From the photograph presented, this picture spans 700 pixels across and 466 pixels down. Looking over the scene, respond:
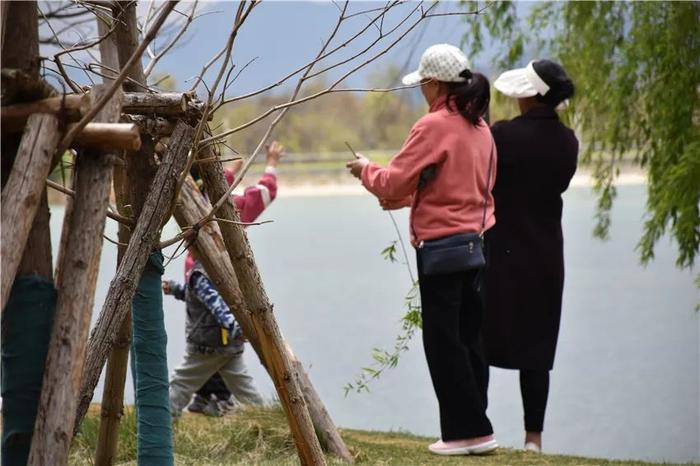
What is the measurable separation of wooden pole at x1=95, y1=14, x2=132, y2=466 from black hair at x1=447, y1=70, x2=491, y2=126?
4.19 feet

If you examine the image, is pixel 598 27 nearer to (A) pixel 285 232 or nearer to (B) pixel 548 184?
(B) pixel 548 184

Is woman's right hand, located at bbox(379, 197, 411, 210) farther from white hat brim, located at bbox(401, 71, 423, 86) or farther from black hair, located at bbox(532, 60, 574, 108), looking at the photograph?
black hair, located at bbox(532, 60, 574, 108)

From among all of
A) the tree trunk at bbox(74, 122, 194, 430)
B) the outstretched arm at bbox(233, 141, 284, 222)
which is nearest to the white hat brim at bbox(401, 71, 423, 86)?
the outstretched arm at bbox(233, 141, 284, 222)

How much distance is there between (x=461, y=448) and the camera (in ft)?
13.7

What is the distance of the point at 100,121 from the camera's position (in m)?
2.14

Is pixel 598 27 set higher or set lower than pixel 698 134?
higher

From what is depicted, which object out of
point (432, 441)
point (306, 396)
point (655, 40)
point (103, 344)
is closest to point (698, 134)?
point (655, 40)

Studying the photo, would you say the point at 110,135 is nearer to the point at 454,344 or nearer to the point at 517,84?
the point at 454,344

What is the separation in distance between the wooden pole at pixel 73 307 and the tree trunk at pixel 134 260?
37 cm

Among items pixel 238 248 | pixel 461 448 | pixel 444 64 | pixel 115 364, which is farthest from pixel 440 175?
pixel 115 364

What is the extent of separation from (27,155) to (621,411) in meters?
5.24

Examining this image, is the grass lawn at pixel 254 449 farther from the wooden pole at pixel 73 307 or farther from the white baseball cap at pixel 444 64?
the wooden pole at pixel 73 307

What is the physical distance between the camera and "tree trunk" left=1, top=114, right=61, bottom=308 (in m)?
1.96

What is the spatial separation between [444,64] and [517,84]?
0.45m
